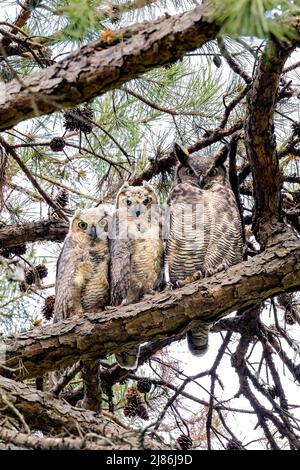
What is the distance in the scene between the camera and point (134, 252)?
301cm

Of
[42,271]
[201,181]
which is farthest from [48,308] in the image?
[201,181]

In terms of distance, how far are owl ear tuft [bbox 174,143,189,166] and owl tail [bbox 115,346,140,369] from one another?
84 cm

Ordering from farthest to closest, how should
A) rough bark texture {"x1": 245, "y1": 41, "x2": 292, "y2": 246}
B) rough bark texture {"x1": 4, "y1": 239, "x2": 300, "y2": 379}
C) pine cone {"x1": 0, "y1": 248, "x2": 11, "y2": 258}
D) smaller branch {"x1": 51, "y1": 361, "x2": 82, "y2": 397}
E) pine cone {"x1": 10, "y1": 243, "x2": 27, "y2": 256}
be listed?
pine cone {"x1": 10, "y1": 243, "x2": 27, "y2": 256} < pine cone {"x1": 0, "y1": 248, "x2": 11, "y2": 258} < smaller branch {"x1": 51, "y1": 361, "x2": 82, "y2": 397} < rough bark texture {"x1": 4, "y1": 239, "x2": 300, "y2": 379} < rough bark texture {"x1": 245, "y1": 41, "x2": 292, "y2": 246}

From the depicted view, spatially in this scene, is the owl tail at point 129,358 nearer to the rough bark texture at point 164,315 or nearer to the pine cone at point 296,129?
the rough bark texture at point 164,315

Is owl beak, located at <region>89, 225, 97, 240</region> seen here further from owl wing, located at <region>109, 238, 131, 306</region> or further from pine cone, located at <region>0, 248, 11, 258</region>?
pine cone, located at <region>0, 248, 11, 258</region>

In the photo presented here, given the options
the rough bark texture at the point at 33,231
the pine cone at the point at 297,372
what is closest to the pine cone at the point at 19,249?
the rough bark texture at the point at 33,231

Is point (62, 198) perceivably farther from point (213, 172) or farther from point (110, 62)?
point (110, 62)

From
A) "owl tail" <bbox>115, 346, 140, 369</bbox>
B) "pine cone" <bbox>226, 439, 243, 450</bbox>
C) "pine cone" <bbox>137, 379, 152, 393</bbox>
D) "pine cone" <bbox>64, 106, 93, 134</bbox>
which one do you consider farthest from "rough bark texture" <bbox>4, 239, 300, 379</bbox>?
"pine cone" <bbox>64, 106, 93, 134</bbox>

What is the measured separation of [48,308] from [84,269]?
1.51ft

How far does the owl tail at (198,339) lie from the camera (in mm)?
3074

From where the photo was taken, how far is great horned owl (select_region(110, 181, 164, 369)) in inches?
118

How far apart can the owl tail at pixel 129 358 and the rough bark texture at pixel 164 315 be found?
0.32 metres

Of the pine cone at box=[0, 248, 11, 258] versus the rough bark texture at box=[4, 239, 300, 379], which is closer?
the rough bark texture at box=[4, 239, 300, 379]
